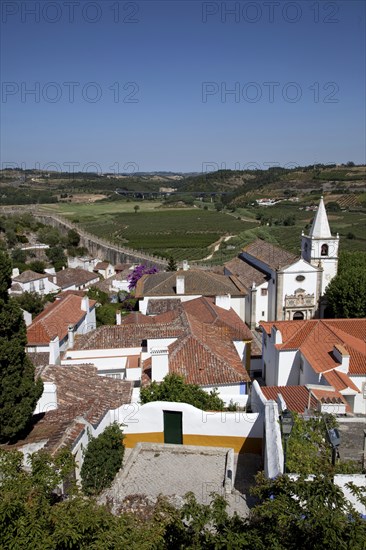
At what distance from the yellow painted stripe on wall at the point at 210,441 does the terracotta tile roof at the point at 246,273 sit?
796 inches

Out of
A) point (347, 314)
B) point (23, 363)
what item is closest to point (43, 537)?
point (23, 363)

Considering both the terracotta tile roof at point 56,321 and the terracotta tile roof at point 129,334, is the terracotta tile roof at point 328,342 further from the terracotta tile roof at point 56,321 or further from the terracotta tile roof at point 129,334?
the terracotta tile roof at point 56,321

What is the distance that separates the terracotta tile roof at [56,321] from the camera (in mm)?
22297

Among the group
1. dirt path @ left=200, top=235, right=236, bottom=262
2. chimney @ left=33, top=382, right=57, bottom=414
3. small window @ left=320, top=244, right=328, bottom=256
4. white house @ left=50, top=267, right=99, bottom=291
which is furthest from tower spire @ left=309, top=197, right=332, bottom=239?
dirt path @ left=200, top=235, right=236, bottom=262

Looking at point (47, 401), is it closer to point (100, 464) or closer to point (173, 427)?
point (100, 464)

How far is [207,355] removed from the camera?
17641 millimetres

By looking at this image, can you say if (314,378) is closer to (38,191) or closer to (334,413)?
(334,413)

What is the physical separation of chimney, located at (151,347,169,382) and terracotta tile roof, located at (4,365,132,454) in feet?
3.25

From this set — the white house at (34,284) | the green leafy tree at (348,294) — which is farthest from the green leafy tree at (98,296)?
the green leafy tree at (348,294)

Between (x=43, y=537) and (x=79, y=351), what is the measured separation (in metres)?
14.0

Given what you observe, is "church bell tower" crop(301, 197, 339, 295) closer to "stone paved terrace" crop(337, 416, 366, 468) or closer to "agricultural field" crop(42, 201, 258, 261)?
"stone paved terrace" crop(337, 416, 366, 468)

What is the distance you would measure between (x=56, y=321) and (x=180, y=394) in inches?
462

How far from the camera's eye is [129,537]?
637cm

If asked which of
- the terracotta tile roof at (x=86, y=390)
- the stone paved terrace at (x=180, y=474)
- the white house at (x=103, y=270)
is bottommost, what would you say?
the white house at (x=103, y=270)
